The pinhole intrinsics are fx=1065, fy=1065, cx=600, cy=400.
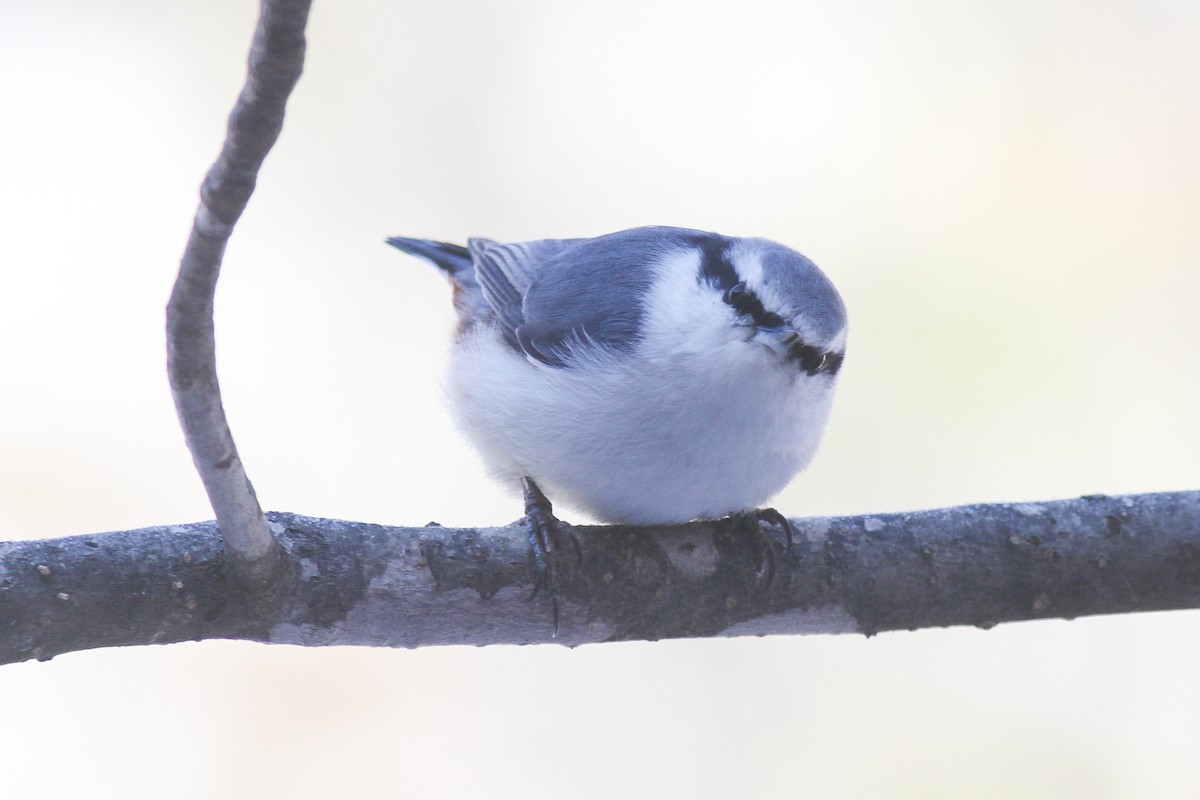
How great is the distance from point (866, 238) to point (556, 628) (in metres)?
1.96

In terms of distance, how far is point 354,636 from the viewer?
1.59 metres

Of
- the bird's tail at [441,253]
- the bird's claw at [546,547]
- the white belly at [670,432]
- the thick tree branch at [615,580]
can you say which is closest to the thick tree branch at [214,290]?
the thick tree branch at [615,580]

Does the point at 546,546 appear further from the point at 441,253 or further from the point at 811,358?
the point at 441,253

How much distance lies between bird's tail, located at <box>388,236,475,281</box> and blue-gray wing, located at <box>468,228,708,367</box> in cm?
24

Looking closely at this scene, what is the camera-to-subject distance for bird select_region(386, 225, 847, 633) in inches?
68.1

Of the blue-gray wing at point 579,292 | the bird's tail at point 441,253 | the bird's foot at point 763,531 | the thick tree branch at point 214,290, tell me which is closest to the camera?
the thick tree branch at point 214,290

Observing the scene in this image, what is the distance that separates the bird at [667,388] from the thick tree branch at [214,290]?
0.49 metres

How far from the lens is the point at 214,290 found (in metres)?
1.11

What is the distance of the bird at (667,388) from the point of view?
1.73 m

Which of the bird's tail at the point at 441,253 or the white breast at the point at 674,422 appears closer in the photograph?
the white breast at the point at 674,422

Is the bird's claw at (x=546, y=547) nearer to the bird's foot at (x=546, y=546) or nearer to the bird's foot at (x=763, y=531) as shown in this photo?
the bird's foot at (x=546, y=546)

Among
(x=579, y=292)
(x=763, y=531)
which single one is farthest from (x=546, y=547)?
(x=579, y=292)

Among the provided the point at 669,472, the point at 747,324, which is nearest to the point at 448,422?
the point at 669,472

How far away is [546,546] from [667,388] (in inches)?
13.0
